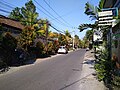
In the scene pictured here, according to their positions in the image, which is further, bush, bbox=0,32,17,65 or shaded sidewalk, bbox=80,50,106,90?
bush, bbox=0,32,17,65

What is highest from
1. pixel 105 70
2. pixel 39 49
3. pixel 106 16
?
pixel 106 16

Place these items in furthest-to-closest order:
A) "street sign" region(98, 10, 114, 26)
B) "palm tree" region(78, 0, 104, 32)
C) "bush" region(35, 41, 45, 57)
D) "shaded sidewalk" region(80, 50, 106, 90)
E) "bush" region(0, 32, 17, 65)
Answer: "bush" region(35, 41, 45, 57) < "bush" region(0, 32, 17, 65) < "palm tree" region(78, 0, 104, 32) < "street sign" region(98, 10, 114, 26) < "shaded sidewalk" region(80, 50, 106, 90)

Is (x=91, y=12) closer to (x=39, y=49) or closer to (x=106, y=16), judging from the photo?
(x=106, y=16)

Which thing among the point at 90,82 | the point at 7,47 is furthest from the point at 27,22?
the point at 90,82

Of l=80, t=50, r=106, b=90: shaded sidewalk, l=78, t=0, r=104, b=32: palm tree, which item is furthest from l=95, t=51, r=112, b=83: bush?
l=78, t=0, r=104, b=32: palm tree

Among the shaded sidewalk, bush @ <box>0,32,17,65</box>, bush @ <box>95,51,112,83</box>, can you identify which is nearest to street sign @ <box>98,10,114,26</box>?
bush @ <box>95,51,112,83</box>

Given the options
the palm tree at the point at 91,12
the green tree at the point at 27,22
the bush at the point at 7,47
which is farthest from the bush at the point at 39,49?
the palm tree at the point at 91,12

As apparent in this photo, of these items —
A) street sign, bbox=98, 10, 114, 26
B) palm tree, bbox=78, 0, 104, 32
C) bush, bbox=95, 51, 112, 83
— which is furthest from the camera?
palm tree, bbox=78, 0, 104, 32

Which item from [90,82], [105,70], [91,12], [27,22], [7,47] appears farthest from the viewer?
[27,22]

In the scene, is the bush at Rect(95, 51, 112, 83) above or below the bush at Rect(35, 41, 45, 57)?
below

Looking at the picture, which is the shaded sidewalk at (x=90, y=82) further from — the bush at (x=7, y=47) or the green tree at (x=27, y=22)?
the green tree at (x=27, y=22)

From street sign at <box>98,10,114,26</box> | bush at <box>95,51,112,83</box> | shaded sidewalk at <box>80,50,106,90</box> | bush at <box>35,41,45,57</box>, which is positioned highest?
street sign at <box>98,10,114,26</box>

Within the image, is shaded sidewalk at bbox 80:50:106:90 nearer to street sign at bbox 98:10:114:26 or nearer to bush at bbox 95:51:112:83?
bush at bbox 95:51:112:83

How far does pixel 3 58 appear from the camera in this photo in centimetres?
1850
